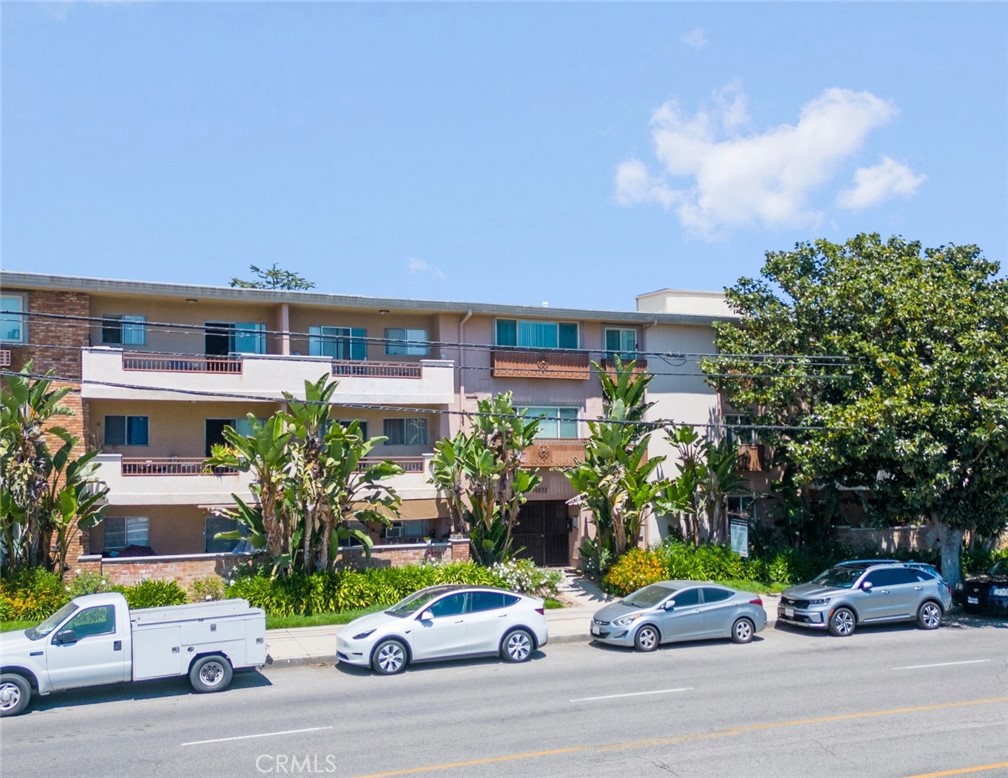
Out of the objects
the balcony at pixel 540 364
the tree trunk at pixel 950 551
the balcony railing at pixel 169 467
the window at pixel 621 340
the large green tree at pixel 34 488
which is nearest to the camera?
the large green tree at pixel 34 488

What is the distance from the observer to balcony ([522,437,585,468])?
28.2m

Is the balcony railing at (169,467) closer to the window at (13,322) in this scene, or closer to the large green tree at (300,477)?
the large green tree at (300,477)

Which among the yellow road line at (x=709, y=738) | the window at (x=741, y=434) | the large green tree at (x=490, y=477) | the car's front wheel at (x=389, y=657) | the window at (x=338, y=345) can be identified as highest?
the window at (x=338, y=345)

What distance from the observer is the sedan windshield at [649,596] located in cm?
2066

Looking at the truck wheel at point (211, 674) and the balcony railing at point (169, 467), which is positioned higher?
the balcony railing at point (169, 467)

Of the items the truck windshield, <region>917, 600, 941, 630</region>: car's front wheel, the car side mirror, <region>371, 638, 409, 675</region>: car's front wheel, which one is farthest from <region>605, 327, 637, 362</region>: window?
the car side mirror

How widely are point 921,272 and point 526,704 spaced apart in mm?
18033

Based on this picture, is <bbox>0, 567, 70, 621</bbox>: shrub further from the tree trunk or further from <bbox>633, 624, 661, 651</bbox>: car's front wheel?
the tree trunk

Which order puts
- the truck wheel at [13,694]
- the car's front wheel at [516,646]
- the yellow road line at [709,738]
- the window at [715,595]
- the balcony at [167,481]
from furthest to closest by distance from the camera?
the balcony at [167,481]
the window at [715,595]
the car's front wheel at [516,646]
the truck wheel at [13,694]
the yellow road line at [709,738]

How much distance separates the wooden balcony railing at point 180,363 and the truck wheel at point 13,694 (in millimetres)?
10638

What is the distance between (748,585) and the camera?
88.3 feet

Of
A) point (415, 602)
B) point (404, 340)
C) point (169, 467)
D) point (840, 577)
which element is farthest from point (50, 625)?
point (840, 577)

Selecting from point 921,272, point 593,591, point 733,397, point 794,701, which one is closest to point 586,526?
point 593,591

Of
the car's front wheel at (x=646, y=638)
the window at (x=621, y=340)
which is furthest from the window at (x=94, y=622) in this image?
the window at (x=621, y=340)
